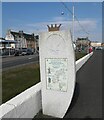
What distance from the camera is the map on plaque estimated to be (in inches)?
207

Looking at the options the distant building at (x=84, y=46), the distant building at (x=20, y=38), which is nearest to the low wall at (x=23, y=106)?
the distant building at (x=84, y=46)

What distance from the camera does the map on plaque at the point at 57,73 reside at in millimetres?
5250

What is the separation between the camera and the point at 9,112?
3939 mm

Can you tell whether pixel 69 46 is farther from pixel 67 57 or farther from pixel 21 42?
pixel 21 42

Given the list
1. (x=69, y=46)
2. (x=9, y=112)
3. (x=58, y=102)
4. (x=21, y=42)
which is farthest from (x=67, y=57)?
(x=21, y=42)

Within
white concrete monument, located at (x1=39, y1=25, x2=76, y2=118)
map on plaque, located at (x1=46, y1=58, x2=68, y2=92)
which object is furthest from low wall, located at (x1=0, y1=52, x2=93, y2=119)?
map on plaque, located at (x1=46, y1=58, x2=68, y2=92)

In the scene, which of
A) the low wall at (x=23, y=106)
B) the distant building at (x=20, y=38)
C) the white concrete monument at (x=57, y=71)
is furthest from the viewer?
the distant building at (x=20, y=38)

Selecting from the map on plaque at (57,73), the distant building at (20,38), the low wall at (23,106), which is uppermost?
the distant building at (20,38)

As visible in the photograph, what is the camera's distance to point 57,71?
5.30 metres

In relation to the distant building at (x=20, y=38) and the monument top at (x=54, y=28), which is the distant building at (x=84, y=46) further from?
the monument top at (x=54, y=28)

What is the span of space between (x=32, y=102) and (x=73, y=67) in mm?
1274

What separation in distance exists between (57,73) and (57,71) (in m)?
0.05

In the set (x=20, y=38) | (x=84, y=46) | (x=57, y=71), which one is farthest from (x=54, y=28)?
(x=84, y=46)

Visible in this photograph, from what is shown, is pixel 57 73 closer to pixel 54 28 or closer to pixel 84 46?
pixel 54 28
